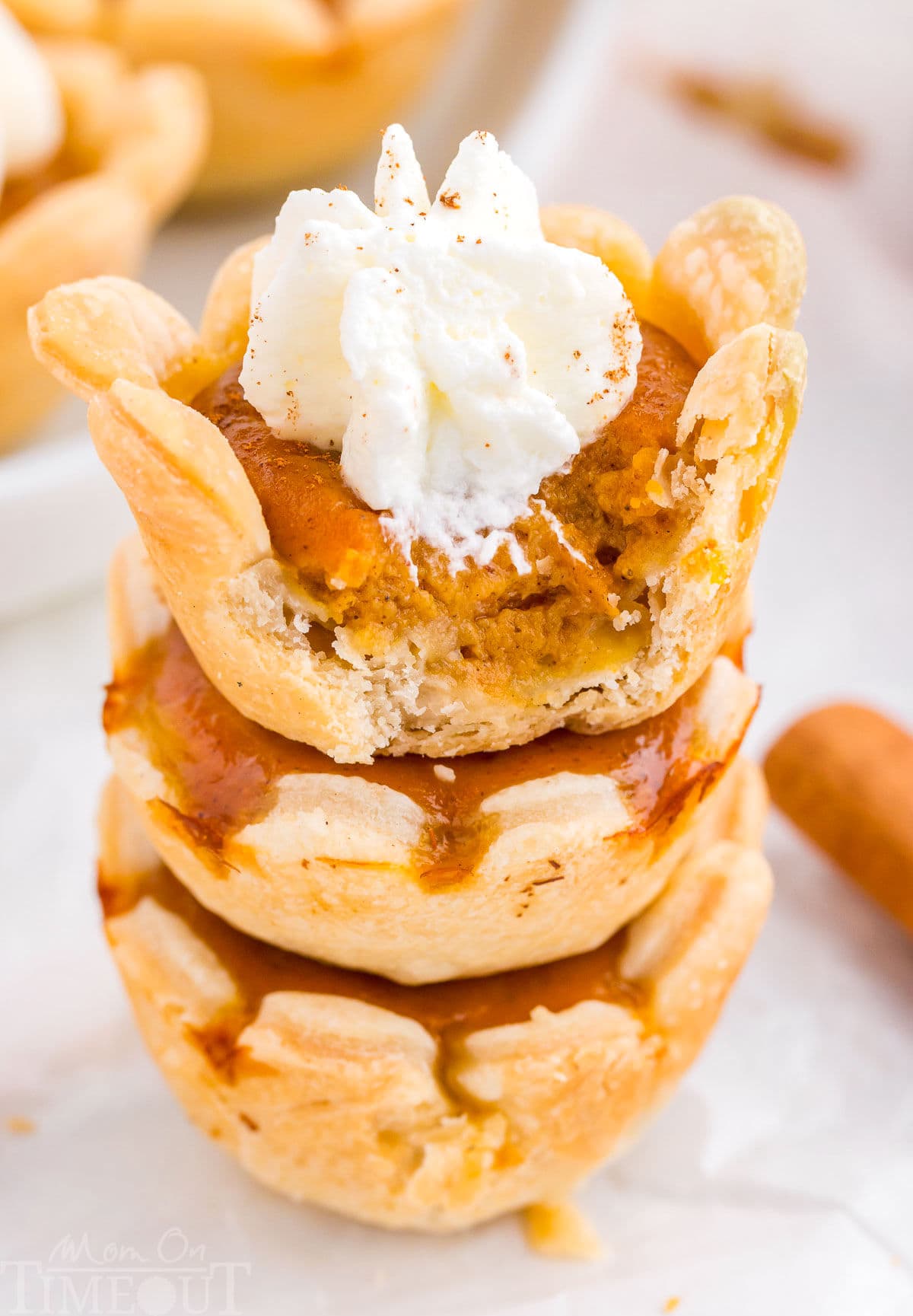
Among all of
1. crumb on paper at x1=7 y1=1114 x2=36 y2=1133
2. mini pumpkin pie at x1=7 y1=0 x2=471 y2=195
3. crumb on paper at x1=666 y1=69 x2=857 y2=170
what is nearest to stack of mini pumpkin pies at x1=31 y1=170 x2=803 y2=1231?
crumb on paper at x1=7 y1=1114 x2=36 y2=1133

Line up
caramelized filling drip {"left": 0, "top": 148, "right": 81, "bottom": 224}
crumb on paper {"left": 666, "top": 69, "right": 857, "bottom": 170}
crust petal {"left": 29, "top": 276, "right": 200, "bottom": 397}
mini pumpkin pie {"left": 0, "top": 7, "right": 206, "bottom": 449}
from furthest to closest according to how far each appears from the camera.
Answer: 1. crumb on paper {"left": 666, "top": 69, "right": 857, "bottom": 170}
2. caramelized filling drip {"left": 0, "top": 148, "right": 81, "bottom": 224}
3. mini pumpkin pie {"left": 0, "top": 7, "right": 206, "bottom": 449}
4. crust petal {"left": 29, "top": 276, "right": 200, "bottom": 397}

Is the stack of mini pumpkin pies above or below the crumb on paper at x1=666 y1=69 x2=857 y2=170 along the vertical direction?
below

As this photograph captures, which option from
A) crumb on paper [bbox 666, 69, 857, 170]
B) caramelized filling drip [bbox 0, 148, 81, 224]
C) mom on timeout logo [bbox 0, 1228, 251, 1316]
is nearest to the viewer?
mom on timeout logo [bbox 0, 1228, 251, 1316]

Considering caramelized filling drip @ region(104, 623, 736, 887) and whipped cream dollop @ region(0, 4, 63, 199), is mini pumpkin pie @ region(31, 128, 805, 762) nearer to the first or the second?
caramelized filling drip @ region(104, 623, 736, 887)

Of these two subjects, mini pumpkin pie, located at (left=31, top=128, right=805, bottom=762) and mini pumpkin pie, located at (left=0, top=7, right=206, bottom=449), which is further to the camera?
mini pumpkin pie, located at (left=0, top=7, right=206, bottom=449)

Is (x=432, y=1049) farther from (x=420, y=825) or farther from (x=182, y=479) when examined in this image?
(x=182, y=479)

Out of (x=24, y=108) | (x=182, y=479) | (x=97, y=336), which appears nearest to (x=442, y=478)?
(x=182, y=479)

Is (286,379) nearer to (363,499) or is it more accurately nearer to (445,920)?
(363,499)
